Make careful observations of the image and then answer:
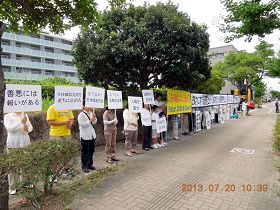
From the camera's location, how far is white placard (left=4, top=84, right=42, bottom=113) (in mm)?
4332

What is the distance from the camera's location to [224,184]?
5.11 meters

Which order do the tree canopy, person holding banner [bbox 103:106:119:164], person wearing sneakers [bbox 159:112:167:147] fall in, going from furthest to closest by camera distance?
the tree canopy → person wearing sneakers [bbox 159:112:167:147] → person holding banner [bbox 103:106:119:164]

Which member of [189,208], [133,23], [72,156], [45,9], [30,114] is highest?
[133,23]

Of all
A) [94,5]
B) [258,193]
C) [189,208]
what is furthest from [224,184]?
[94,5]

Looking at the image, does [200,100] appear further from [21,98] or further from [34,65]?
[34,65]

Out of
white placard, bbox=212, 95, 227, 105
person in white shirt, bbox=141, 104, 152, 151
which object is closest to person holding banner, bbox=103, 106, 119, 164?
person in white shirt, bbox=141, 104, 152, 151

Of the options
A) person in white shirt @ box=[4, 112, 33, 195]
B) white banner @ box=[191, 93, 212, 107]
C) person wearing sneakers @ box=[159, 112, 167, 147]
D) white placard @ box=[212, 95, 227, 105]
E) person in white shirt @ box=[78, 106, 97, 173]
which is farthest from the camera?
white placard @ box=[212, 95, 227, 105]

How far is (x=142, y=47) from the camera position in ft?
27.6

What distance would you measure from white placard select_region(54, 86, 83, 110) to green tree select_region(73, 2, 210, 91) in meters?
3.00

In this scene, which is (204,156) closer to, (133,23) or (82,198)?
(82,198)

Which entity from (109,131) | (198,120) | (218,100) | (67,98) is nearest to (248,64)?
(218,100)

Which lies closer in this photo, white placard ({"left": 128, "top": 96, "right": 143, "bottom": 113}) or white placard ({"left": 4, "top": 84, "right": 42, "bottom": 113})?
white placard ({"left": 4, "top": 84, "right": 42, "bottom": 113})

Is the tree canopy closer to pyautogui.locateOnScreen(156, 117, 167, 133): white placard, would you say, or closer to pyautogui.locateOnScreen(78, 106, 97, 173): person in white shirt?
pyautogui.locateOnScreen(156, 117, 167, 133): white placard

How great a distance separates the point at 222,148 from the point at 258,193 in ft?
13.2
